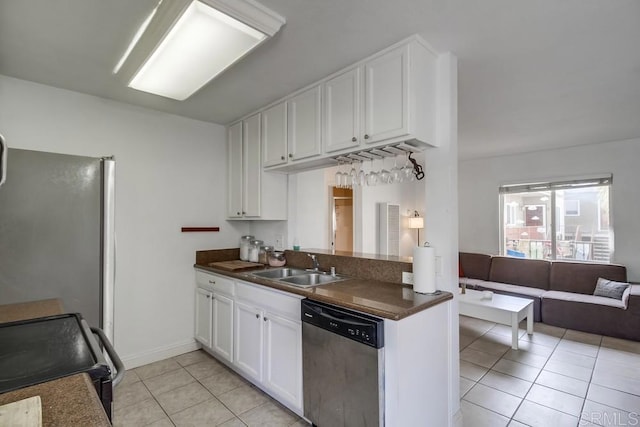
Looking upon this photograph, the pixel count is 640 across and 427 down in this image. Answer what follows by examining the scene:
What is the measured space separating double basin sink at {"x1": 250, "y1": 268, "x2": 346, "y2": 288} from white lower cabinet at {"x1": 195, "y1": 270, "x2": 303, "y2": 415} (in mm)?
253

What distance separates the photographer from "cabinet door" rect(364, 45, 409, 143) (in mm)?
1830

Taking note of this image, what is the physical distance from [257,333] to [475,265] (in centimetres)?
417

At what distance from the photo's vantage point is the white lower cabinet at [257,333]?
207 centimetres

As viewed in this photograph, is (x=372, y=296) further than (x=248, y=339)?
No

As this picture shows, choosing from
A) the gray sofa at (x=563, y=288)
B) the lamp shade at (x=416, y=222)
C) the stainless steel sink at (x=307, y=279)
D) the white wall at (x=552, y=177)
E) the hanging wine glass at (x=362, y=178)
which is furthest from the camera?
the lamp shade at (x=416, y=222)

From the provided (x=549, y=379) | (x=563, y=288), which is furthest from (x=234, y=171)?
(x=563, y=288)

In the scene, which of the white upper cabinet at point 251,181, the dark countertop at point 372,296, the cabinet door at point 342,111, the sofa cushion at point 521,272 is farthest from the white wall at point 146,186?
the sofa cushion at point 521,272

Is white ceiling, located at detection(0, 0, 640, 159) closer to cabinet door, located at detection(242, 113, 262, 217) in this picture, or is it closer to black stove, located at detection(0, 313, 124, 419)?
cabinet door, located at detection(242, 113, 262, 217)

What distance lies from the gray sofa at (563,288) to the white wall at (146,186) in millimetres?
4076

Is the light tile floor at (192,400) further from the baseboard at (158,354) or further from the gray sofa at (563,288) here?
the gray sofa at (563,288)

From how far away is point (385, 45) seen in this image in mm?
1914

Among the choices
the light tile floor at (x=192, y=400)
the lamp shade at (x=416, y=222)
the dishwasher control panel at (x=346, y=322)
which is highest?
the lamp shade at (x=416, y=222)

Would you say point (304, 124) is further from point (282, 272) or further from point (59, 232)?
point (59, 232)

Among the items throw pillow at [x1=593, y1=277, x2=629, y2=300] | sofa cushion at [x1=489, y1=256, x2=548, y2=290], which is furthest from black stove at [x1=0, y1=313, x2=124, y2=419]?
sofa cushion at [x1=489, y1=256, x2=548, y2=290]
